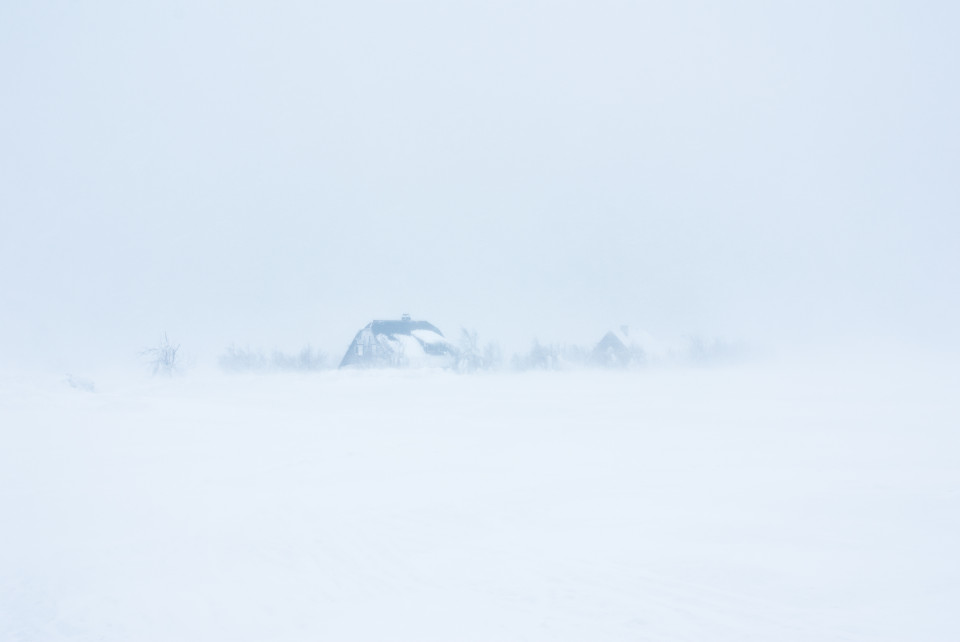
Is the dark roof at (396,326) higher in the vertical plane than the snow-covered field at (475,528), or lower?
higher

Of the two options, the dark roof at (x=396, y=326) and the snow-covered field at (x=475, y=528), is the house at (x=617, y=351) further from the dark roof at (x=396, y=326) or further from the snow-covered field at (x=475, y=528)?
the snow-covered field at (x=475, y=528)

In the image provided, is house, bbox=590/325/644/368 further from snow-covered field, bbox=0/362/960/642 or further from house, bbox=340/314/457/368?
snow-covered field, bbox=0/362/960/642

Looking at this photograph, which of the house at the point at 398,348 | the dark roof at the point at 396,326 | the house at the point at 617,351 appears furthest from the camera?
the house at the point at 617,351

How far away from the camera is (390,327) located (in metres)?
54.9

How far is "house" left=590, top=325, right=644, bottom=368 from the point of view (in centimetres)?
5772

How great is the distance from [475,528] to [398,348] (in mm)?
43194

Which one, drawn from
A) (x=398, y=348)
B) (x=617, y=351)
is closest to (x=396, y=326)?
(x=398, y=348)

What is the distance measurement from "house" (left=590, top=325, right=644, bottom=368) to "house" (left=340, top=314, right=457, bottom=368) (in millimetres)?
12582

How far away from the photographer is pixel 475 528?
963cm

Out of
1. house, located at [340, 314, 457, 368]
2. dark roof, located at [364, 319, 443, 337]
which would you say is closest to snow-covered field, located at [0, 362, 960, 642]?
house, located at [340, 314, 457, 368]

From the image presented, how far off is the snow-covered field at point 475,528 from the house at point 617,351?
119 ft

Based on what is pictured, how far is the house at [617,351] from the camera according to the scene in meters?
57.7

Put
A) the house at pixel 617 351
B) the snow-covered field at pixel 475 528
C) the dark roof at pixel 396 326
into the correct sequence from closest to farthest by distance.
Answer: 1. the snow-covered field at pixel 475 528
2. the dark roof at pixel 396 326
3. the house at pixel 617 351

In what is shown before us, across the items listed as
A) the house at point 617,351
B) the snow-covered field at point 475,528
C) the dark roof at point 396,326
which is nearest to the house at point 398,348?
the dark roof at point 396,326
